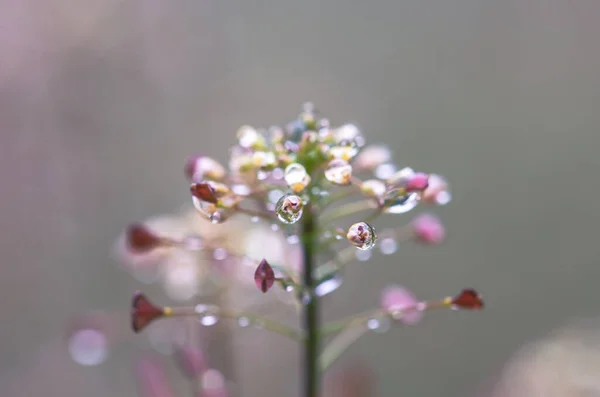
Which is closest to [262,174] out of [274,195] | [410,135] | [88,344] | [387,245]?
[274,195]

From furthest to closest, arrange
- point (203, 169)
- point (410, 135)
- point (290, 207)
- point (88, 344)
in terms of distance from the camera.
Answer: point (410, 135), point (88, 344), point (203, 169), point (290, 207)

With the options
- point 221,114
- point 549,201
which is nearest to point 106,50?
point 221,114

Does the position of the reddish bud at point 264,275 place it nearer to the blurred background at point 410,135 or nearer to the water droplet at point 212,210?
the water droplet at point 212,210

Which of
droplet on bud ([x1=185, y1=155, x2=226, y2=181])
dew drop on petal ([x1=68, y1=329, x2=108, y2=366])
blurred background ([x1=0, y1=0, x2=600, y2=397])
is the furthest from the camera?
blurred background ([x1=0, y1=0, x2=600, y2=397])

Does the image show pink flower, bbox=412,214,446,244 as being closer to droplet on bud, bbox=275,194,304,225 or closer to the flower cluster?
the flower cluster

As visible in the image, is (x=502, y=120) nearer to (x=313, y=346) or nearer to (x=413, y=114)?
(x=413, y=114)

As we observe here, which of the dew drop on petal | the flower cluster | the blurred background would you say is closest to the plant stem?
the flower cluster

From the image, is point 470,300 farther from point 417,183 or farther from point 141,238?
point 141,238

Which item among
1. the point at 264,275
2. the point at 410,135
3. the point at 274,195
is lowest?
the point at 264,275

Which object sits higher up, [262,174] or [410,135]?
[410,135]
